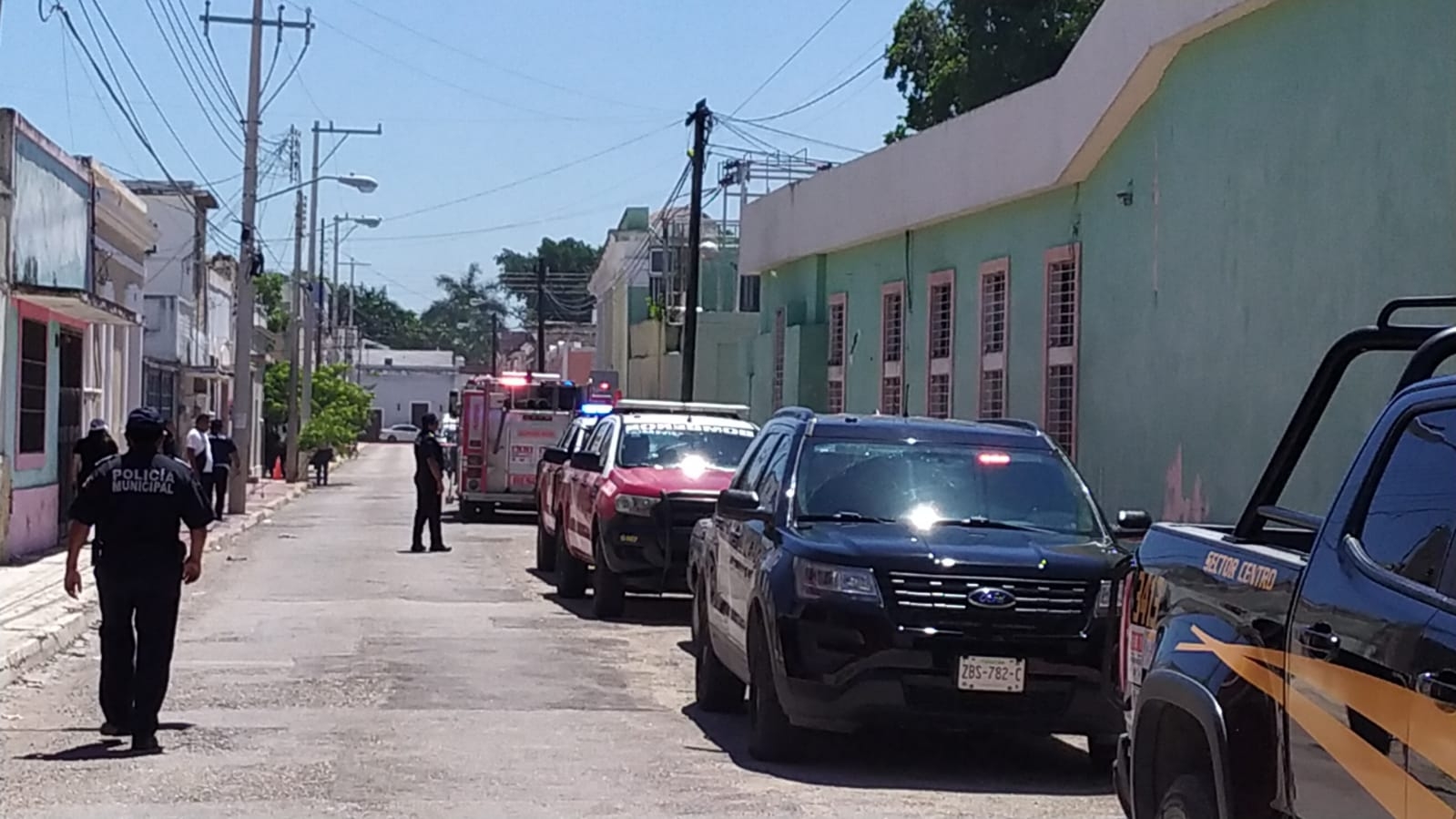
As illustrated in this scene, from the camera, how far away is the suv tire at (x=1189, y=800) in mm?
5703

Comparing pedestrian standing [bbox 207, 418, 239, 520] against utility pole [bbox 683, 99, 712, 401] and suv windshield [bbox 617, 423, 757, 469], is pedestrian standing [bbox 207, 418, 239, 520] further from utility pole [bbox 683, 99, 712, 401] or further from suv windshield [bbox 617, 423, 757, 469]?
suv windshield [bbox 617, 423, 757, 469]

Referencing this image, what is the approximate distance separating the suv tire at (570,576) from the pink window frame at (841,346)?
8.27 m

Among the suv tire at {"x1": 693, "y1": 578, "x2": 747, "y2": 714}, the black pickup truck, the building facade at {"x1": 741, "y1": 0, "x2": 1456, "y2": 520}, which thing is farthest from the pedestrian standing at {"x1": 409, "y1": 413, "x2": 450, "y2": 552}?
the black pickup truck

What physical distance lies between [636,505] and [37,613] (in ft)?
16.9

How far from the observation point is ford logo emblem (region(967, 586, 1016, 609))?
9625 mm

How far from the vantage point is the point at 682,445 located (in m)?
18.9

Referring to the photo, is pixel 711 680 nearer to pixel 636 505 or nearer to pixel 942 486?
pixel 942 486

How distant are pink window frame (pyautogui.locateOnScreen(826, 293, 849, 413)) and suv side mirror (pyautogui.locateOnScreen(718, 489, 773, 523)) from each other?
54.4 ft

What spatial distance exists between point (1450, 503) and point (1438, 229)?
333 inches

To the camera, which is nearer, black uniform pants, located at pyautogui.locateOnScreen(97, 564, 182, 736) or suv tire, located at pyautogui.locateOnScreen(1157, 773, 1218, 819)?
suv tire, located at pyautogui.locateOnScreen(1157, 773, 1218, 819)

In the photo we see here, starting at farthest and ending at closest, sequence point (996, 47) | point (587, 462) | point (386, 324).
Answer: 1. point (386, 324)
2. point (996, 47)
3. point (587, 462)

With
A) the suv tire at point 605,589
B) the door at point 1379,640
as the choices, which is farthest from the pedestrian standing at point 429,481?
the door at point 1379,640

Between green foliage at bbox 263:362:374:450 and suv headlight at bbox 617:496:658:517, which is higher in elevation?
green foliage at bbox 263:362:374:450

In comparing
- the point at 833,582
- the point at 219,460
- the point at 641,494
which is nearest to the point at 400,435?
the point at 219,460
